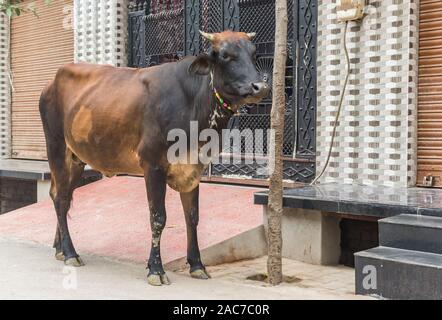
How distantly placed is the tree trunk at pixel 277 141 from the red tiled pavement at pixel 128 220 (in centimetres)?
111

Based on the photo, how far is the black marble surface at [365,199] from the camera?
5723 mm

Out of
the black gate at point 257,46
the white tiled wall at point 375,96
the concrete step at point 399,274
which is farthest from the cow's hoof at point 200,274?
the black gate at point 257,46

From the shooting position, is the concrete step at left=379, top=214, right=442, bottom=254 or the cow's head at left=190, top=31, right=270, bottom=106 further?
the cow's head at left=190, top=31, right=270, bottom=106

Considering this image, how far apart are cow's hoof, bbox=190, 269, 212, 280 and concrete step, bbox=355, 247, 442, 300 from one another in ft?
4.87

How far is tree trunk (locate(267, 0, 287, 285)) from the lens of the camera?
18.5 feet

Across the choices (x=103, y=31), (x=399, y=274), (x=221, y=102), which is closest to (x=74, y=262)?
(x=221, y=102)

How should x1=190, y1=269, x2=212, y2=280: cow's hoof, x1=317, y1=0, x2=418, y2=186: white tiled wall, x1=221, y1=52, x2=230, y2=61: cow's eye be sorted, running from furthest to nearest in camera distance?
x1=317, y1=0, x2=418, y2=186: white tiled wall < x1=190, y1=269, x2=212, y2=280: cow's hoof < x1=221, y1=52, x2=230, y2=61: cow's eye

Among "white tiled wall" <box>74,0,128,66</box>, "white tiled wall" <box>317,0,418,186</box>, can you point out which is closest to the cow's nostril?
"white tiled wall" <box>317,0,418,186</box>

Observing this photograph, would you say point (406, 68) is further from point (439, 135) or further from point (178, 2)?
point (178, 2)

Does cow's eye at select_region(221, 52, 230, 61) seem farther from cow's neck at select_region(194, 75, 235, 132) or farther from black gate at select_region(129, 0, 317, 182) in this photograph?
black gate at select_region(129, 0, 317, 182)

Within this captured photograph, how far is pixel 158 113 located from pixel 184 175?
24.1 inches

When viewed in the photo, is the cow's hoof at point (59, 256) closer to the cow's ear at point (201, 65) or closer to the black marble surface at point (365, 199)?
the black marble surface at point (365, 199)
